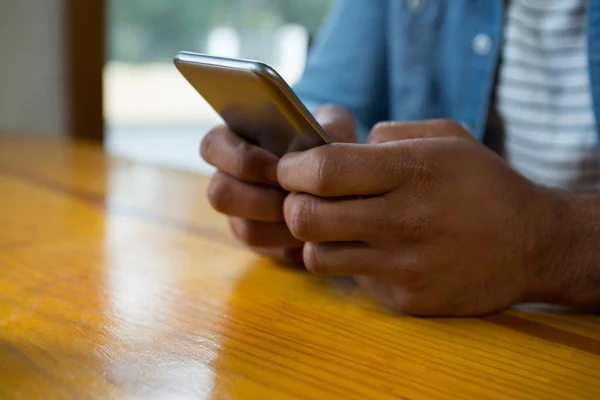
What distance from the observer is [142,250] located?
2.46ft

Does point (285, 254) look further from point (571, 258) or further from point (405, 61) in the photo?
point (405, 61)

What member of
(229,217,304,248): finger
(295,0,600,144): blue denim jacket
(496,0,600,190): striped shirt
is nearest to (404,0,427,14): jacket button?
(295,0,600,144): blue denim jacket

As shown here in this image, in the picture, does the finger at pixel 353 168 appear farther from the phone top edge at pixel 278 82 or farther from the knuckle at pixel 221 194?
the knuckle at pixel 221 194

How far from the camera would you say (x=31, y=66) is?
6.08ft

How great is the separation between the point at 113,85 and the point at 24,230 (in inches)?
53.4

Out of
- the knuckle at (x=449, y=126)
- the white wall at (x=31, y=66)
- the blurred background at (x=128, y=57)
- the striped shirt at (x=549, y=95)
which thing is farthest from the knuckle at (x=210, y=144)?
the white wall at (x=31, y=66)

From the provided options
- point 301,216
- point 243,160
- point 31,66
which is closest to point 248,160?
point 243,160

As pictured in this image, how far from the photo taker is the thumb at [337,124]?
2.22 ft

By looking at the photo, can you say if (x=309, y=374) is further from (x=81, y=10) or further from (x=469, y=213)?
(x=81, y=10)

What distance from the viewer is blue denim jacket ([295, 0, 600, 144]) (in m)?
1.01

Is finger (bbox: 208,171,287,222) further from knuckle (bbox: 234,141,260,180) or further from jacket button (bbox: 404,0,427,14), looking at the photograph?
jacket button (bbox: 404,0,427,14)

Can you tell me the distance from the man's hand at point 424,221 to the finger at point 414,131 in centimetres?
6

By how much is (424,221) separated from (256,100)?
6.0 inches

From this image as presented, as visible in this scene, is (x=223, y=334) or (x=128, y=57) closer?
(x=223, y=334)
